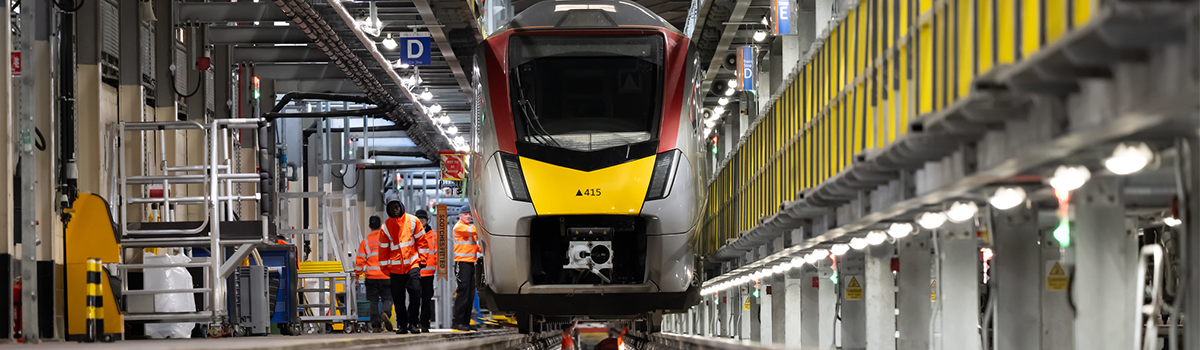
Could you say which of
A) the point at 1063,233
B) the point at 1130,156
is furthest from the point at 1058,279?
the point at 1130,156

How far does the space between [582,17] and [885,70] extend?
4.87m

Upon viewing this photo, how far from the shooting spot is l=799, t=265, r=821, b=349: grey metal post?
14.4 m

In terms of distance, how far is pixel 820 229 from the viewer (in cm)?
1009

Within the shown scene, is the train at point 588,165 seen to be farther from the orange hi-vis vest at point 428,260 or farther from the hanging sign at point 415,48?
the hanging sign at point 415,48

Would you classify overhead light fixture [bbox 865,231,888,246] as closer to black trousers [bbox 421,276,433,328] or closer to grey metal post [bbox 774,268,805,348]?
black trousers [bbox 421,276,433,328]

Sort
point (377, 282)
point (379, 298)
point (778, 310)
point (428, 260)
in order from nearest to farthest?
point (428, 260)
point (377, 282)
point (379, 298)
point (778, 310)

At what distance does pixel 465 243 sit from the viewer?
13.9 m

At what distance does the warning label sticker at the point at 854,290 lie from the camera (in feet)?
36.5

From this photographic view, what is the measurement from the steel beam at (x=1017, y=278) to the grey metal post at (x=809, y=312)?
6991mm

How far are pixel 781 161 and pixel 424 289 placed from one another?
3601 mm

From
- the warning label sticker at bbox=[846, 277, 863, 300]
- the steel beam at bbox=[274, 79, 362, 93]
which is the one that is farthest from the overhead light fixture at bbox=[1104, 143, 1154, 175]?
the steel beam at bbox=[274, 79, 362, 93]

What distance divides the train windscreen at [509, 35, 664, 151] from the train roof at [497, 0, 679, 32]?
0.46ft

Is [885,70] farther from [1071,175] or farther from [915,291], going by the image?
[915,291]

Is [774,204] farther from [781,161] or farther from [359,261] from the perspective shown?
[359,261]
